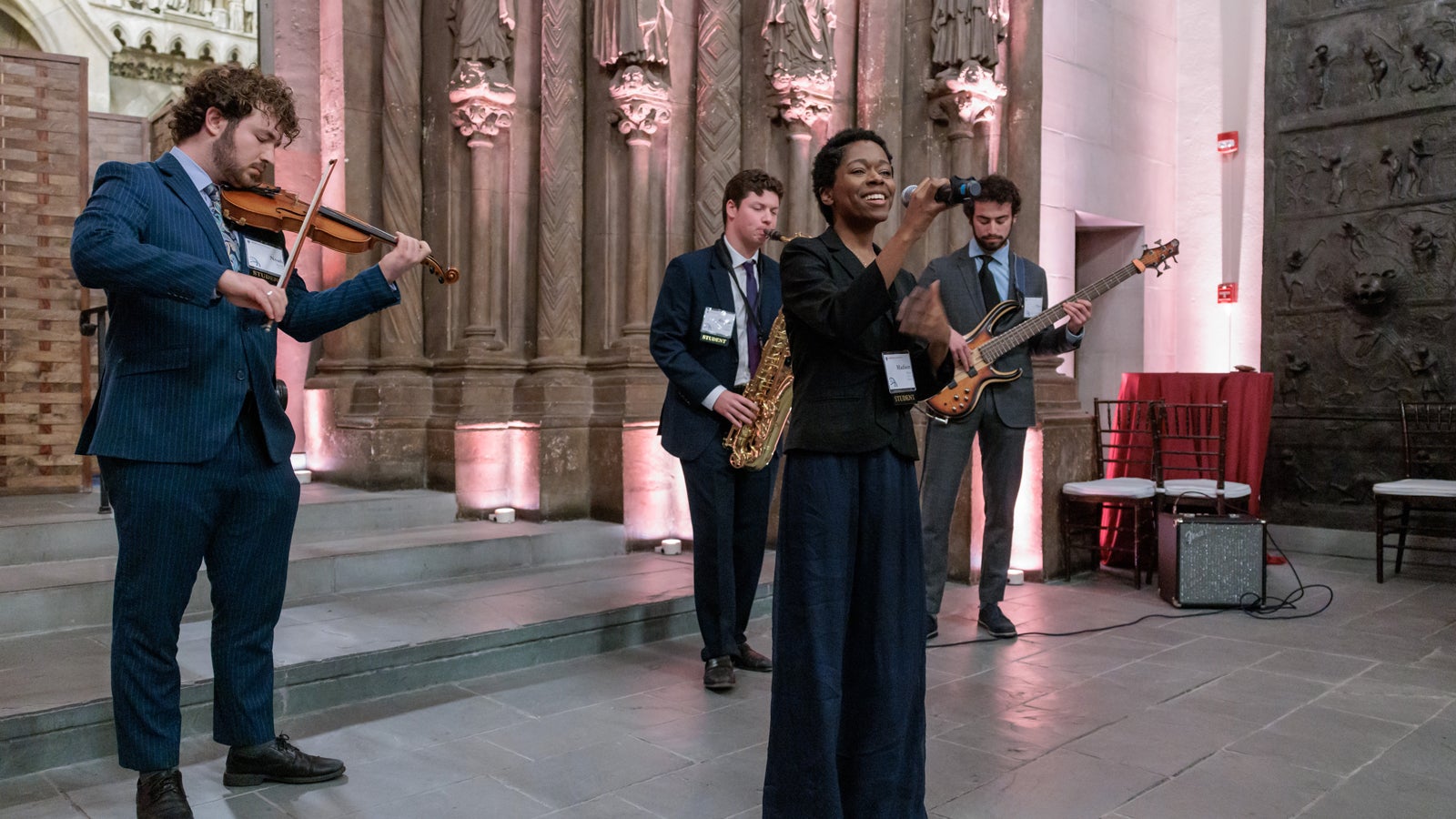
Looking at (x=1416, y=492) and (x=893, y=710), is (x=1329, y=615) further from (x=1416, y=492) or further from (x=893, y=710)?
(x=893, y=710)

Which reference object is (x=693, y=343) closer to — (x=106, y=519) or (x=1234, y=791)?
(x=1234, y=791)

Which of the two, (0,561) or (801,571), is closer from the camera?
(801,571)

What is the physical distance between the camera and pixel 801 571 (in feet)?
7.30

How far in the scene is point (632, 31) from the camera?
5.68m

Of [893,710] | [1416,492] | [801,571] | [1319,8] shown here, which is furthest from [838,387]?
[1319,8]

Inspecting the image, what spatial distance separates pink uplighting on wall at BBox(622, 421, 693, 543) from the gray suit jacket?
1.85m

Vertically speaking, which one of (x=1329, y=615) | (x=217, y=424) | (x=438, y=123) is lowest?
(x=1329, y=615)

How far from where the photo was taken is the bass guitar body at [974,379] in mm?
4457

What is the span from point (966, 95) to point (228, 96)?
184 inches

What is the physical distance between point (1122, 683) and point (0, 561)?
14.9 feet

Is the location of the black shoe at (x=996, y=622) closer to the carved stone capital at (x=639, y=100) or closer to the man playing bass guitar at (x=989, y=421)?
the man playing bass guitar at (x=989, y=421)

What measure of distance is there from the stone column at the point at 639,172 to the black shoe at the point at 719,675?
256 centimetres

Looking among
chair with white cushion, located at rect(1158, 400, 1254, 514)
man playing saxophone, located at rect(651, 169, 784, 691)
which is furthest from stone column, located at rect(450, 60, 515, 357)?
chair with white cushion, located at rect(1158, 400, 1254, 514)

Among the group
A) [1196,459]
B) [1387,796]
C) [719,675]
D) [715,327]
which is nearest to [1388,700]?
[1387,796]
